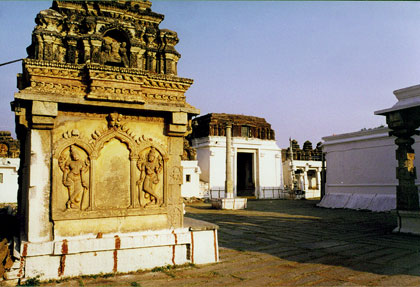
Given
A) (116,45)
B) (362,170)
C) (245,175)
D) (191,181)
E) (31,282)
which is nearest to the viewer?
(31,282)

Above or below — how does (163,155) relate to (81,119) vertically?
below

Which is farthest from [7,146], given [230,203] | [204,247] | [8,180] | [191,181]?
[204,247]

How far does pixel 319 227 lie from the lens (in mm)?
10328

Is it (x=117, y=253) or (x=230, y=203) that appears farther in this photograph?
(x=230, y=203)

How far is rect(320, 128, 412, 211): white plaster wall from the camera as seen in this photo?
51.4 ft

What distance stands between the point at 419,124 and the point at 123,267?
26.5 feet

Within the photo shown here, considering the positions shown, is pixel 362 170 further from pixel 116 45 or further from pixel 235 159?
pixel 235 159

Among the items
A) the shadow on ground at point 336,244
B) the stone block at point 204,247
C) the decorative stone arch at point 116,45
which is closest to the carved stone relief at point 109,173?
the stone block at point 204,247

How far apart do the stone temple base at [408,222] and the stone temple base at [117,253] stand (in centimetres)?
553

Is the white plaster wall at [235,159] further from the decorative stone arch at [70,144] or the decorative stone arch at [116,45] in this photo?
the decorative stone arch at [70,144]

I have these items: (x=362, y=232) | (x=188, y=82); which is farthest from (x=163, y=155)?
(x=362, y=232)

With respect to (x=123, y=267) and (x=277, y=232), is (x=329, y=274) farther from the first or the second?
(x=277, y=232)

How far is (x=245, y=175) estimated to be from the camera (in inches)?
1454

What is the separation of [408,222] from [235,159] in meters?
22.6
